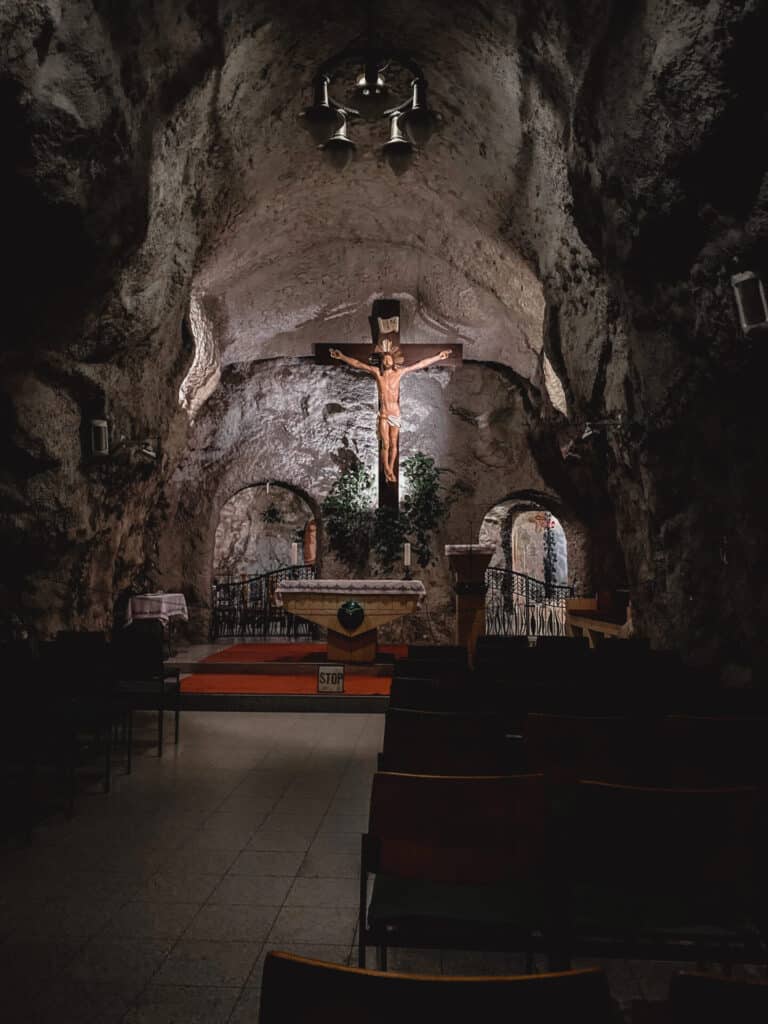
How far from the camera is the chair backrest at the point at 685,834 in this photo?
1.61 metres

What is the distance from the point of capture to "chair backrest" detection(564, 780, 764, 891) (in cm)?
161

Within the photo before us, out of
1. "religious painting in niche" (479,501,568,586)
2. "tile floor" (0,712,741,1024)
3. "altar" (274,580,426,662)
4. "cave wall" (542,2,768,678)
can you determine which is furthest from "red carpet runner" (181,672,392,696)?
"religious painting in niche" (479,501,568,586)

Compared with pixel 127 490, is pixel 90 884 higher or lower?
lower

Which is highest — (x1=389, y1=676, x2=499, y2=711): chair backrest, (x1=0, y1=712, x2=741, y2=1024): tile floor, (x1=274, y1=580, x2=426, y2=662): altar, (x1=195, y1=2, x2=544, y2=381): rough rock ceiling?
(x1=195, y1=2, x2=544, y2=381): rough rock ceiling

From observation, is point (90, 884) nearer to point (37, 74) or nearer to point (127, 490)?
point (37, 74)

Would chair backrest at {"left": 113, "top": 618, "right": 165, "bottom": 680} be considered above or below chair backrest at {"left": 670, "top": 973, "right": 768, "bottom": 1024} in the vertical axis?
above

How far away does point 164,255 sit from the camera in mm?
7148

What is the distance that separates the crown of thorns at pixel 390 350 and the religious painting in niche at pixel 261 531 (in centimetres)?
688

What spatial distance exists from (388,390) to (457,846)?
9.57 meters

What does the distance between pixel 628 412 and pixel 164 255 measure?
16.1ft

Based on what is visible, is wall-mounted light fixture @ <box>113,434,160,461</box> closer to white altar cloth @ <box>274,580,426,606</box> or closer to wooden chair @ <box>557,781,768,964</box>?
white altar cloth @ <box>274,580,426,606</box>

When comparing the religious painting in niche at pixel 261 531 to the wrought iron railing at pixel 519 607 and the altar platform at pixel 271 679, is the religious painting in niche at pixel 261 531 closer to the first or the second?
the wrought iron railing at pixel 519 607

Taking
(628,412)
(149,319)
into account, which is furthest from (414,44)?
(628,412)

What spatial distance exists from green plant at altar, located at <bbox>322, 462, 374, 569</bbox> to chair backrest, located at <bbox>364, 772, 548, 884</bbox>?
9.70 m
